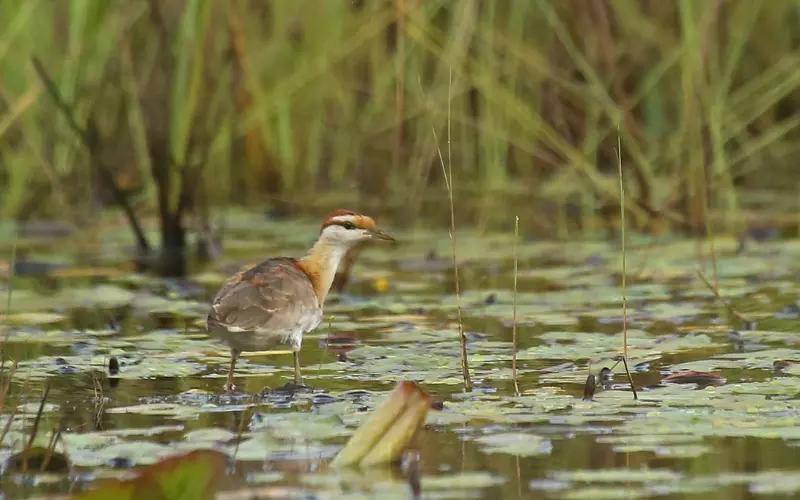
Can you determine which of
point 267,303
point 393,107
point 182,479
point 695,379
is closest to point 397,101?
point 267,303

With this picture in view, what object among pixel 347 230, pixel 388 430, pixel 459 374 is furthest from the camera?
pixel 347 230

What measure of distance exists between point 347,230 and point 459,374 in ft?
3.99

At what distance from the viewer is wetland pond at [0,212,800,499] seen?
4.16 metres

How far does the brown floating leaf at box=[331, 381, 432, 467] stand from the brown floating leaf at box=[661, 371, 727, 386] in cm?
154

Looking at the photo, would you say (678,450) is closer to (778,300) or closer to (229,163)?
(778,300)

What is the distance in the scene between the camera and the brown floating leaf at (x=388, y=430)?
421cm

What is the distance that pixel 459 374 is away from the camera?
5938 millimetres

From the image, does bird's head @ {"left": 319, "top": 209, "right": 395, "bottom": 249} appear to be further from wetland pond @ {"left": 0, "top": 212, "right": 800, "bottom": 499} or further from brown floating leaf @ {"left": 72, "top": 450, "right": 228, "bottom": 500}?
brown floating leaf @ {"left": 72, "top": 450, "right": 228, "bottom": 500}

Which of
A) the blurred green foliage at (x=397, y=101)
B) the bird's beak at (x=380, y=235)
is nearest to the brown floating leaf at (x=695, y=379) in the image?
the bird's beak at (x=380, y=235)

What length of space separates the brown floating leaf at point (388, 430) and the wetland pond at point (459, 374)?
0.07 metres

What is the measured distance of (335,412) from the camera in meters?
5.11

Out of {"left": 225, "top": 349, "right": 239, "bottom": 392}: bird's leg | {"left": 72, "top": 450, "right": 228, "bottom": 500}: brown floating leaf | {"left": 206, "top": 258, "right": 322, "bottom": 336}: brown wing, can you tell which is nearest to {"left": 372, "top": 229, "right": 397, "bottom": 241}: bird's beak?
{"left": 206, "top": 258, "right": 322, "bottom": 336}: brown wing

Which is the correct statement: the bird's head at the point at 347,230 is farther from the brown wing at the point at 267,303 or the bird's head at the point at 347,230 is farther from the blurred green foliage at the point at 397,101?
the blurred green foliage at the point at 397,101

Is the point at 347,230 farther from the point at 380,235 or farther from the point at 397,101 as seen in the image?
the point at 397,101
